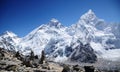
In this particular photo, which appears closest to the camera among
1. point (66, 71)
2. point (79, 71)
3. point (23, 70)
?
point (23, 70)

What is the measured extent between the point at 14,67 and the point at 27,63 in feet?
26.4

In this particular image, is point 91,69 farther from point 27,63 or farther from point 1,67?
point 1,67

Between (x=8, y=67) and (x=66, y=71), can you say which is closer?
(x=8, y=67)

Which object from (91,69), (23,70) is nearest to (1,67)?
(23,70)

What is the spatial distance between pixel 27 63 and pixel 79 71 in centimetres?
1402

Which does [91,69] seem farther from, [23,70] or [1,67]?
[1,67]

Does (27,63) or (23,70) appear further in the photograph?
(27,63)

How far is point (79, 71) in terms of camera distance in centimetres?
6006

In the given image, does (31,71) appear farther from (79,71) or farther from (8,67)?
(79,71)

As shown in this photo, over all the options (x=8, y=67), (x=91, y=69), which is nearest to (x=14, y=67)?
(x=8, y=67)

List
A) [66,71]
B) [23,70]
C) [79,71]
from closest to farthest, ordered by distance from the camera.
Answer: [23,70] → [66,71] → [79,71]

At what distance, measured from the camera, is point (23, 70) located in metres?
43.9

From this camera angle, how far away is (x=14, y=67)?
145ft

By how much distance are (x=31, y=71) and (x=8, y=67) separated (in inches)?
158
